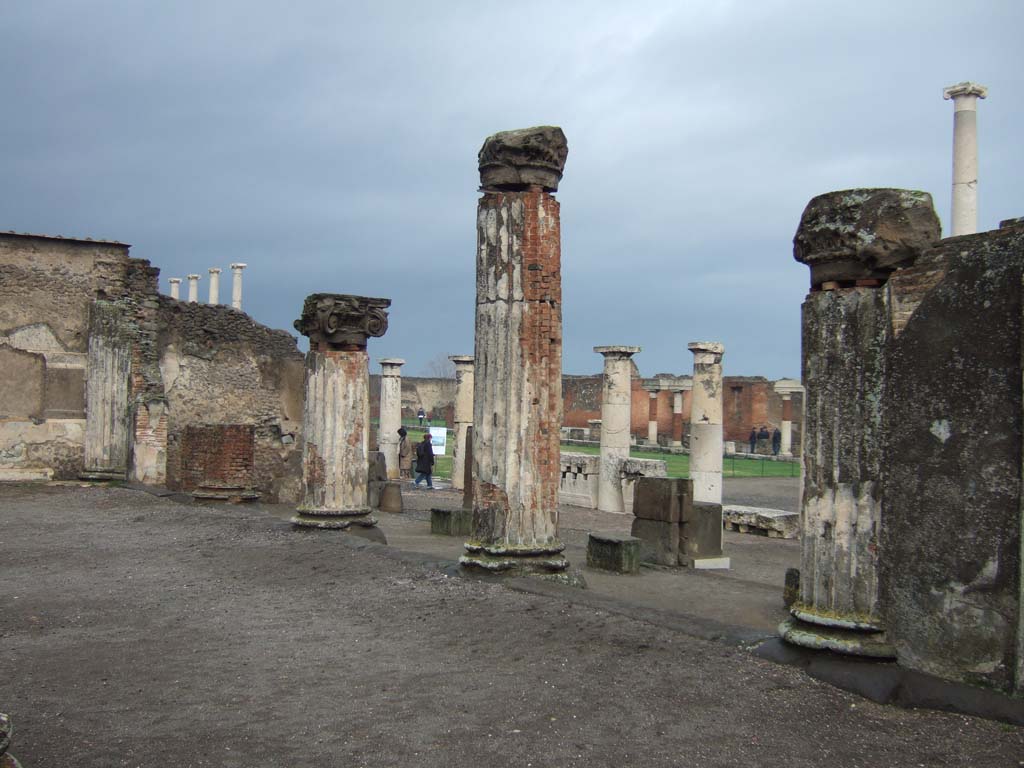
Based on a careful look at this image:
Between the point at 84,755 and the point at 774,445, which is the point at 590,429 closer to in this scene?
the point at 774,445

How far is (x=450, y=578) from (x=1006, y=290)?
15.6 feet

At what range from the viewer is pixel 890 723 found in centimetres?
445

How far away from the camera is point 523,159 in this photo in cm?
776

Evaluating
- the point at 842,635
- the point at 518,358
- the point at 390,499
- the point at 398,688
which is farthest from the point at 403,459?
the point at 842,635

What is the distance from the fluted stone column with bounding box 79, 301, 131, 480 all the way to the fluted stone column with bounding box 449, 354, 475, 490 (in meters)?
8.05

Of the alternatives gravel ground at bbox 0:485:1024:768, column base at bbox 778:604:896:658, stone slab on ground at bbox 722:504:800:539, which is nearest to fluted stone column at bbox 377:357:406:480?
stone slab on ground at bbox 722:504:800:539

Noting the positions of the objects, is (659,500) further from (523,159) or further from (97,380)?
(97,380)

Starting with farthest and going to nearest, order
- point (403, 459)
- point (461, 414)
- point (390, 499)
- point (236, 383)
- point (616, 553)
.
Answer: point (403, 459), point (461, 414), point (236, 383), point (390, 499), point (616, 553)

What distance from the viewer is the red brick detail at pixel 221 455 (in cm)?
1555

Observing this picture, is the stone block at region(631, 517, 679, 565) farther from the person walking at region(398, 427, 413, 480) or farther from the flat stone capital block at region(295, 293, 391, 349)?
the person walking at region(398, 427, 413, 480)

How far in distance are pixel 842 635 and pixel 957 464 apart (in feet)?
3.47

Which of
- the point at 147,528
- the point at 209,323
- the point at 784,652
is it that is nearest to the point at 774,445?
the point at 209,323

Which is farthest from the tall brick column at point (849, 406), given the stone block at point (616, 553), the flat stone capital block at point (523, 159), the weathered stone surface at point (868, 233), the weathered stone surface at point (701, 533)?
the weathered stone surface at point (701, 533)

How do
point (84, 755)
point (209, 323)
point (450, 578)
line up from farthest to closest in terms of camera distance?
1. point (209, 323)
2. point (450, 578)
3. point (84, 755)
